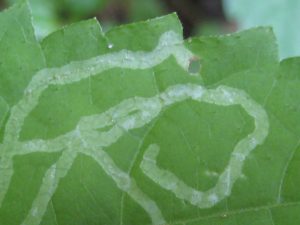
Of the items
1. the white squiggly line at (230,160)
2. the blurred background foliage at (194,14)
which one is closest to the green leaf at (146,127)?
the white squiggly line at (230,160)

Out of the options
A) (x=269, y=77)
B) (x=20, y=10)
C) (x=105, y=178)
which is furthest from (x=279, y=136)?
(x=20, y=10)

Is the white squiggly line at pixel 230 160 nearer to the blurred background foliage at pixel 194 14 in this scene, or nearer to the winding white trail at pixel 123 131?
the winding white trail at pixel 123 131

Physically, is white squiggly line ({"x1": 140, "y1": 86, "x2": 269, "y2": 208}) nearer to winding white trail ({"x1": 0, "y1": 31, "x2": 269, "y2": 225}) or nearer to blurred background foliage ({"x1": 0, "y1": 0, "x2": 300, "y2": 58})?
winding white trail ({"x1": 0, "y1": 31, "x2": 269, "y2": 225})

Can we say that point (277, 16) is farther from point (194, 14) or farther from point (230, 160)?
point (230, 160)

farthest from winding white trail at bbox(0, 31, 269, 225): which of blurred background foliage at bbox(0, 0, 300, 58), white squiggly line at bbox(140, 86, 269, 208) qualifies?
blurred background foliage at bbox(0, 0, 300, 58)

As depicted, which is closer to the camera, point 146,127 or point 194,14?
point 146,127

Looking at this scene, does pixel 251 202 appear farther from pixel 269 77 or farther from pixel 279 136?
pixel 269 77

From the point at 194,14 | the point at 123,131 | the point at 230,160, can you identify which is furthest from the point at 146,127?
the point at 194,14
